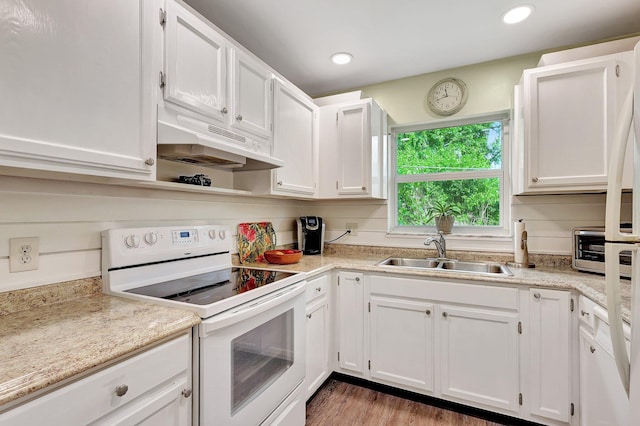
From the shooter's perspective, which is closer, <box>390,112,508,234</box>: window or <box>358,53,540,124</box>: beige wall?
<box>358,53,540,124</box>: beige wall

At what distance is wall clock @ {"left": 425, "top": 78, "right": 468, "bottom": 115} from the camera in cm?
245

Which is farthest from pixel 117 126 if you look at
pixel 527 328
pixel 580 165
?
pixel 580 165

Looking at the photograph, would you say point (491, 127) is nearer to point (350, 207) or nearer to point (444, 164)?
point (444, 164)

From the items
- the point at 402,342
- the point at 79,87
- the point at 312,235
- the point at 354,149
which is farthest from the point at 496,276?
the point at 79,87

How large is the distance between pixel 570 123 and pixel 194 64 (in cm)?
215

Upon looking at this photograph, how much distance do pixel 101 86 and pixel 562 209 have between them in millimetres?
2695

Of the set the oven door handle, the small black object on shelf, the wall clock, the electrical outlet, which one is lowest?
the oven door handle

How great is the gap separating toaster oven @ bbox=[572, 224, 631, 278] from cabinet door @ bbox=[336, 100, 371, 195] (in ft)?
4.52

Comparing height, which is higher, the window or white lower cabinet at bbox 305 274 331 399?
the window

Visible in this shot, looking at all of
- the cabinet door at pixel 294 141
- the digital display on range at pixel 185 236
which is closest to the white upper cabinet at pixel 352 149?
the cabinet door at pixel 294 141

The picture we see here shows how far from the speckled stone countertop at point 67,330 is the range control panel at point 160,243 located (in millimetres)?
150

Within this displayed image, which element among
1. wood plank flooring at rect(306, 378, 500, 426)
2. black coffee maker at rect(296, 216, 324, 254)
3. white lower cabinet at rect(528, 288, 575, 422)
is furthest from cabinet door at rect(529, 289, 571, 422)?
black coffee maker at rect(296, 216, 324, 254)

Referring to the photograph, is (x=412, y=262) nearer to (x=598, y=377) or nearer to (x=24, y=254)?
(x=598, y=377)

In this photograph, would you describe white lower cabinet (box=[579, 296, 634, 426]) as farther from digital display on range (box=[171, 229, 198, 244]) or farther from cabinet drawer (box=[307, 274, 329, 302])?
digital display on range (box=[171, 229, 198, 244])
